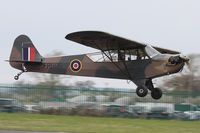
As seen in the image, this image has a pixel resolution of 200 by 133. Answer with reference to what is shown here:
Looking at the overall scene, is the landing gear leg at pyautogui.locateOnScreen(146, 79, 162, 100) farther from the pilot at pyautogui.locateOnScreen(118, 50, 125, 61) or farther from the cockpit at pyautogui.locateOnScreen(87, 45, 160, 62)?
the pilot at pyautogui.locateOnScreen(118, 50, 125, 61)

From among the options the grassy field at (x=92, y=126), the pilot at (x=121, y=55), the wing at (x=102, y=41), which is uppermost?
the wing at (x=102, y=41)

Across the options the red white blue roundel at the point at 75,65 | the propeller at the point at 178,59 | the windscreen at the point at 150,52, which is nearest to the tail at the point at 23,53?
the red white blue roundel at the point at 75,65

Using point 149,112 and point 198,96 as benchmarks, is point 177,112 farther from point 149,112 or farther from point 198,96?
point 198,96

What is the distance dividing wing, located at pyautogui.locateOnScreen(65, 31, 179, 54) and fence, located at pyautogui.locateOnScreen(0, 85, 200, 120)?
6.07m

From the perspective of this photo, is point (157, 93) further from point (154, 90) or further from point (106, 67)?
point (106, 67)

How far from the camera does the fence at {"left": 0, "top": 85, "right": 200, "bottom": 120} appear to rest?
19.3 meters

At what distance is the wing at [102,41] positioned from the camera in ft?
41.0

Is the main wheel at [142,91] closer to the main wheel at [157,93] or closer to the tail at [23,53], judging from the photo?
the main wheel at [157,93]

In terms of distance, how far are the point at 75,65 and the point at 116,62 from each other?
7.47 feet

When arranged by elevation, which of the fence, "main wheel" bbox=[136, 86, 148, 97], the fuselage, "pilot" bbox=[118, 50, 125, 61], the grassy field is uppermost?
"pilot" bbox=[118, 50, 125, 61]

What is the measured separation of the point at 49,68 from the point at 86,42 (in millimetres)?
3327

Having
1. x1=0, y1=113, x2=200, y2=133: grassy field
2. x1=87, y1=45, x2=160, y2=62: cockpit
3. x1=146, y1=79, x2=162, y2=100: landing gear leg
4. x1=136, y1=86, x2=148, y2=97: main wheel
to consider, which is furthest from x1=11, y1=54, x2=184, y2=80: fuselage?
x1=0, y1=113, x2=200, y2=133: grassy field

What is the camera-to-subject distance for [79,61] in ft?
50.9

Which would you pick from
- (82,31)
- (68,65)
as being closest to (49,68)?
(68,65)
